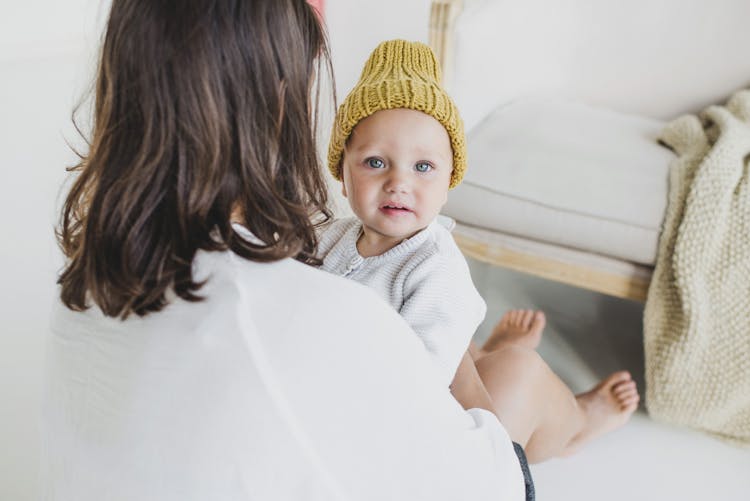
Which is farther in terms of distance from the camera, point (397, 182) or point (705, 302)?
point (705, 302)

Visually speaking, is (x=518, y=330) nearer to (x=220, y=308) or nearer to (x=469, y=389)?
(x=469, y=389)

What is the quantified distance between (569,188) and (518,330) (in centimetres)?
35

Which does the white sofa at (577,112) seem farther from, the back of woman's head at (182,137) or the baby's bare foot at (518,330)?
the back of woman's head at (182,137)

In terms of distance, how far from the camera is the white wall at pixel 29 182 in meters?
1.43

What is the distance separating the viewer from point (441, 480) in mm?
686

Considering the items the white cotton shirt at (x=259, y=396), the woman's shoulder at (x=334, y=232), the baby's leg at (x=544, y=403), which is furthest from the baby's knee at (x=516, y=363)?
the white cotton shirt at (x=259, y=396)

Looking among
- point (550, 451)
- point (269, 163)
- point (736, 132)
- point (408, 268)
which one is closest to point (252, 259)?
point (269, 163)

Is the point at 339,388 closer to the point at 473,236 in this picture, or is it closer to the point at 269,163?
the point at 269,163

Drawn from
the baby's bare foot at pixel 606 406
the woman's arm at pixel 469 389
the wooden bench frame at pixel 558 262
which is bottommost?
the baby's bare foot at pixel 606 406

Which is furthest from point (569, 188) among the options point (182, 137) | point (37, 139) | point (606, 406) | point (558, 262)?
point (37, 139)

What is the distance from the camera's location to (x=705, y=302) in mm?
1377

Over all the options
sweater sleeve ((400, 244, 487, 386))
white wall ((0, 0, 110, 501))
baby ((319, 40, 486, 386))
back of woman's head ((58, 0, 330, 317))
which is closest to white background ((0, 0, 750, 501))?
white wall ((0, 0, 110, 501))

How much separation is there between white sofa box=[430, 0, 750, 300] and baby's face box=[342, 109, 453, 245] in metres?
0.56

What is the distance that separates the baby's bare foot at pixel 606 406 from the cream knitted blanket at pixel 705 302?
0.05m
